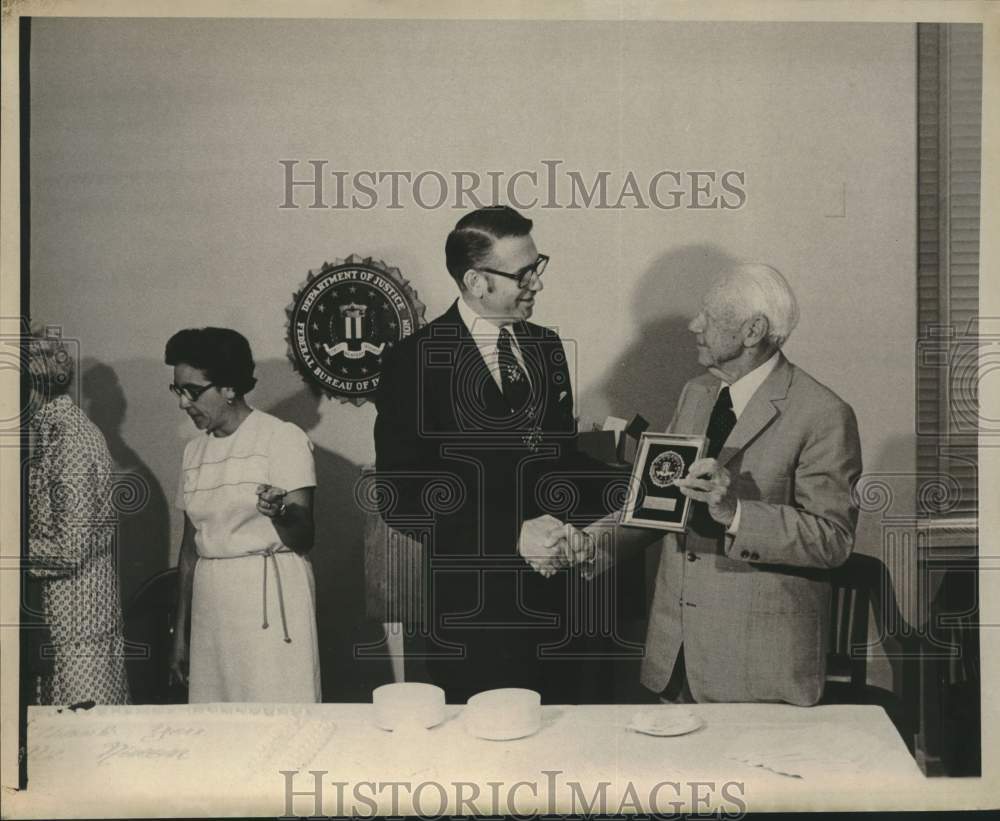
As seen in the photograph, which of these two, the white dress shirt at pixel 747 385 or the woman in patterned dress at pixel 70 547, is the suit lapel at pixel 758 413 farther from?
the woman in patterned dress at pixel 70 547

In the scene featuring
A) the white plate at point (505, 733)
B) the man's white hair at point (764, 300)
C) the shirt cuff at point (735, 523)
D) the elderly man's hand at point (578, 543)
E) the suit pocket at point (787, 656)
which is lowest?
the white plate at point (505, 733)

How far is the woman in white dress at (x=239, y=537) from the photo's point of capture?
336cm

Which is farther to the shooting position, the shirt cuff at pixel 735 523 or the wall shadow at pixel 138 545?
the wall shadow at pixel 138 545

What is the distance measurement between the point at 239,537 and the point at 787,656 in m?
1.71

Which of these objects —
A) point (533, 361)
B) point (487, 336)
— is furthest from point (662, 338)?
point (487, 336)

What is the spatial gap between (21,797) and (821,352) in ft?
9.32

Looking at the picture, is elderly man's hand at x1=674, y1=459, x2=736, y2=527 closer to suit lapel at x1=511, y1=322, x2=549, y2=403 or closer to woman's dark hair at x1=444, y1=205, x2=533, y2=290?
suit lapel at x1=511, y1=322, x2=549, y2=403

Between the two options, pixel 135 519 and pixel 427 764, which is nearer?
pixel 427 764

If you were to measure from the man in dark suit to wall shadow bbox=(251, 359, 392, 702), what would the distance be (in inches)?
5.1

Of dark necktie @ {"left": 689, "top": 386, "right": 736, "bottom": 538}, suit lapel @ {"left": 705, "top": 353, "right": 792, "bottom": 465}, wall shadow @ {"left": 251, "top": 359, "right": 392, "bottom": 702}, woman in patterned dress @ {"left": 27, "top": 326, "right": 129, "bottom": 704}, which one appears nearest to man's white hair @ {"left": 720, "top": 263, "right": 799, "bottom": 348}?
suit lapel @ {"left": 705, "top": 353, "right": 792, "bottom": 465}

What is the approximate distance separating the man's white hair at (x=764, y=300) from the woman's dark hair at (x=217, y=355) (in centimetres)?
149

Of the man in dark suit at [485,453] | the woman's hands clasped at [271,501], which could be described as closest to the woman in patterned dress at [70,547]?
the woman's hands clasped at [271,501]

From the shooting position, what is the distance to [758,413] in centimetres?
333

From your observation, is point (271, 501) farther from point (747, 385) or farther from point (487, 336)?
point (747, 385)
